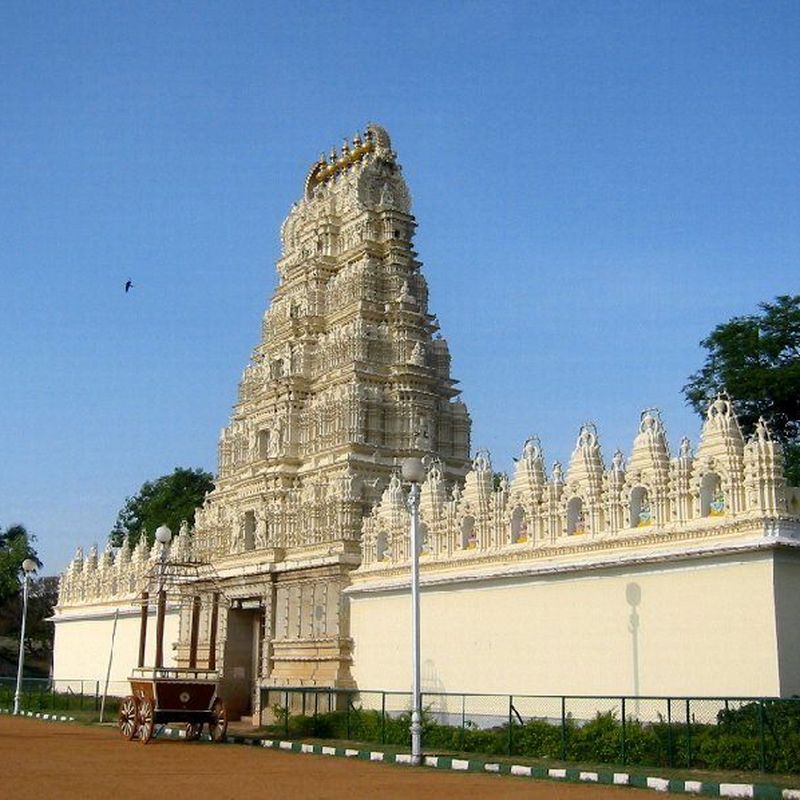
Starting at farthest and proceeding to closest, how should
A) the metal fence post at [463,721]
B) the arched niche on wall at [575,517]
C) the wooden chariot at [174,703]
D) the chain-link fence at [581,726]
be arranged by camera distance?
1. the wooden chariot at [174,703]
2. the arched niche on wall at [575,517]
3. the metal fence post at [463,721]
4. the chain-link fence at [581,726]

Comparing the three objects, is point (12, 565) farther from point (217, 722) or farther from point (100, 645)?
point (217, 722)

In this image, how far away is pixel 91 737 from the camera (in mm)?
26234

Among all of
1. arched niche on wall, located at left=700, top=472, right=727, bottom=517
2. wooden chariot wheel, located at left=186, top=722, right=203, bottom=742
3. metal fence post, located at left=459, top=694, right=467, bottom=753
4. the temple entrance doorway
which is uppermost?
arched niche on wall, located at left=700, top=472, right=727, bottom=517

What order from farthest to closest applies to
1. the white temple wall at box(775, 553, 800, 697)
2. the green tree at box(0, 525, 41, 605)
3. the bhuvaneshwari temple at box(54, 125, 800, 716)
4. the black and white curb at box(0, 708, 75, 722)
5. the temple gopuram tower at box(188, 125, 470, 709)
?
the green tree at box(0, 525, 41, 605) → the black and white curb at box(0, 708, 75, 722) → the temple gopuram tower at box(188, 125, 470, 709) → the bhuvaneshwari temple at box(54, 125, 800, 716) → the white temple wall at box(775, 553, 800, 697)

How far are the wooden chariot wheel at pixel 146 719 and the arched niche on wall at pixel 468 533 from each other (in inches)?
300

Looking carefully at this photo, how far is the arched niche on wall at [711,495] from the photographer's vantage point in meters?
20.1

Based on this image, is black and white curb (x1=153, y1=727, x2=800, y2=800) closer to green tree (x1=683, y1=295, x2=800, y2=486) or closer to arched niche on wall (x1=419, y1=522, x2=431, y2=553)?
arched niche on wall (x1=419, y1=522, x2=431, y2=553)

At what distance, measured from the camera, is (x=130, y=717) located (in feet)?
82.8

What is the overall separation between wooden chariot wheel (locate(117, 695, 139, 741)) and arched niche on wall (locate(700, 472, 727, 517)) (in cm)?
1282

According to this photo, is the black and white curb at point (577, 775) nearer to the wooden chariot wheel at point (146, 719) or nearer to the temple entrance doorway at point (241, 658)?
the wooden chariot wheel at point (146, 719)

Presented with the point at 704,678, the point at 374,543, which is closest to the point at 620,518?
the point at 704,678

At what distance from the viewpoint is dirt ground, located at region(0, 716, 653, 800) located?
15.0m

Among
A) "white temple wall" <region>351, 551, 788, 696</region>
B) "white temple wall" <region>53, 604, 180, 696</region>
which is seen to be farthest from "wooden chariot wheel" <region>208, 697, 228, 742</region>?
"white temple wall" <region>53, 604, 180, 696</region>

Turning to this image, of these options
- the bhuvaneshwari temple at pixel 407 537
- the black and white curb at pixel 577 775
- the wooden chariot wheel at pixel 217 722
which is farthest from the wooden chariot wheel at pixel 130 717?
the black and white curb at pixel 577 775
